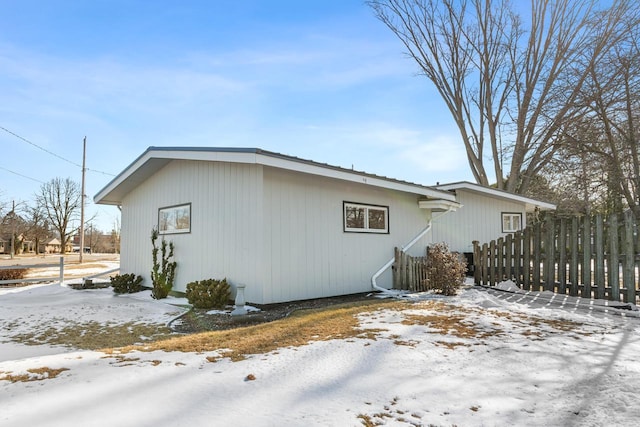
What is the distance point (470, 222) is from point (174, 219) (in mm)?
9444

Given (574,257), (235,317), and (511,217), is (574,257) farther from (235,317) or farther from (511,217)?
(511,217)

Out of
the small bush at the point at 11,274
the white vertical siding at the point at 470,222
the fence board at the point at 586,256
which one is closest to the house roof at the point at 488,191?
the white vertical siding at the point at 470,222

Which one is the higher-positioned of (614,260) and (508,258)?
(614,260)

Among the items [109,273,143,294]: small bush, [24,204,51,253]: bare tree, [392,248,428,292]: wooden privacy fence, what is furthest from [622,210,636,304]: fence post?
[24,204,51,253]: bare tree

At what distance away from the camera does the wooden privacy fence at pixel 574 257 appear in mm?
6668

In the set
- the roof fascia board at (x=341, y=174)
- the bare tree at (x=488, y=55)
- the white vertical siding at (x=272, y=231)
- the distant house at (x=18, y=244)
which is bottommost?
the distant house at (x=18, y=244)

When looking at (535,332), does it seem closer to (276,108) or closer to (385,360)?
(385,360)

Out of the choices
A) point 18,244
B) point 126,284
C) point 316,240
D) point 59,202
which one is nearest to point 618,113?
point 316,240

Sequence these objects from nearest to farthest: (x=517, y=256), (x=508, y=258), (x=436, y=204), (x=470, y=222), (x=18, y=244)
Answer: (x=517, y=256) < (x=508, y=258) < (x=436, y=204) < (x=470, y=222) < (x=18, y=244)

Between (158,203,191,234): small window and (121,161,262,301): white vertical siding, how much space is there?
0.14 m

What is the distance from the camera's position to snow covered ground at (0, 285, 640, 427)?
7.44 feet

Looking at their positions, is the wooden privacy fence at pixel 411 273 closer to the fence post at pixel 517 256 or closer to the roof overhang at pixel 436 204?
the roof overhang at pixel 436 204

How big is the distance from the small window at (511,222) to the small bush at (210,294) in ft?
35.8

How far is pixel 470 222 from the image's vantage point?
12.8 meters
